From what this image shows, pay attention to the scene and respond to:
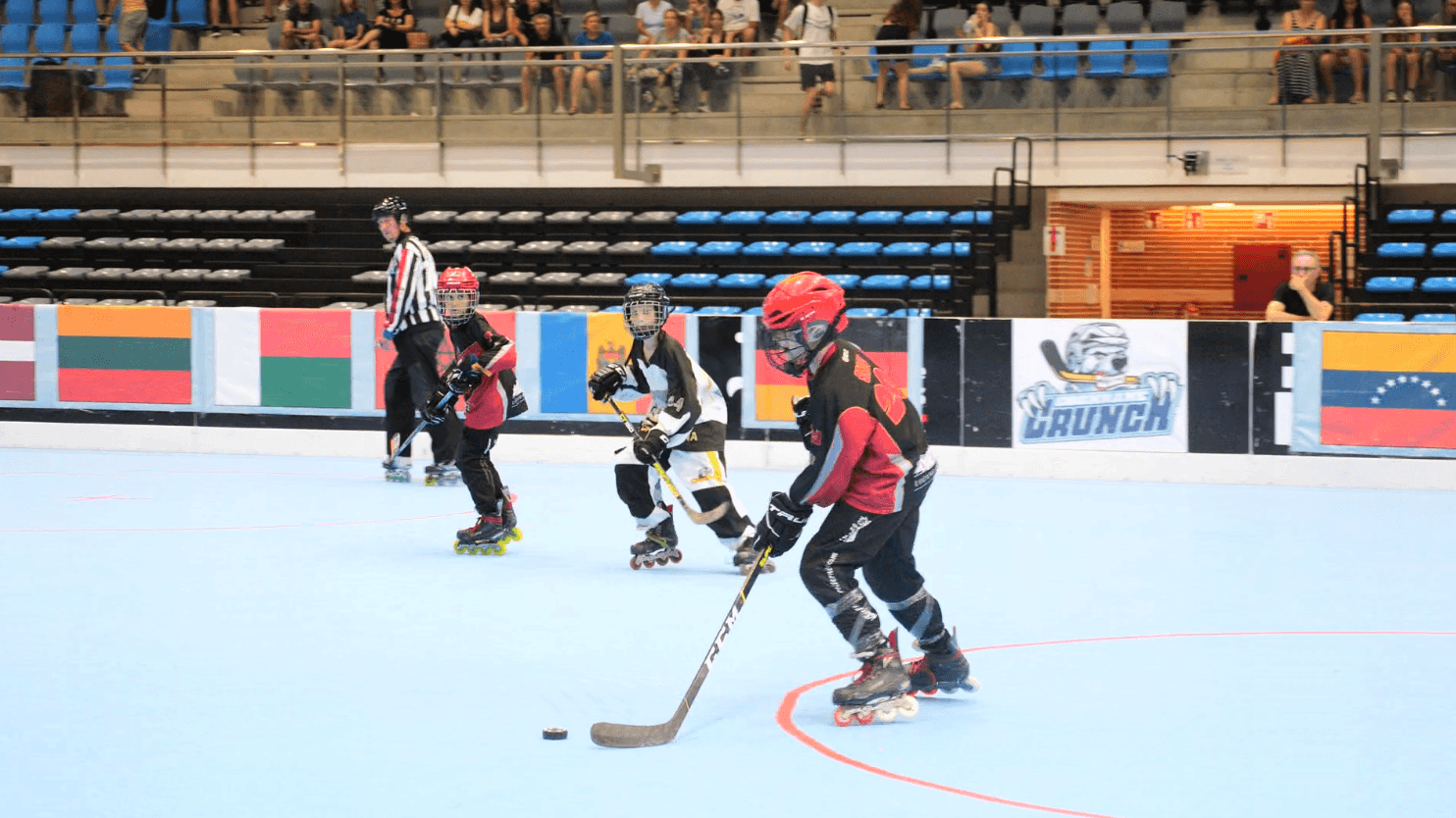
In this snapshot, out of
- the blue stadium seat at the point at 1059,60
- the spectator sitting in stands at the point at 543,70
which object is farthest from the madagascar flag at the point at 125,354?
the blue stadium seat at the point at 1059,60

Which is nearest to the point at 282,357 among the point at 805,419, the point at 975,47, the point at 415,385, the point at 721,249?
the point at 415,385

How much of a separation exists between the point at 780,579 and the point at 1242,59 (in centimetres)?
1017

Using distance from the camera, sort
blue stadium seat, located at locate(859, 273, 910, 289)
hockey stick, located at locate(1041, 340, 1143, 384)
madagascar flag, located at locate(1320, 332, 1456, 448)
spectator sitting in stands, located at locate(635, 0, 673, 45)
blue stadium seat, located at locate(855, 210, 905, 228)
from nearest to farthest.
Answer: madagascar flag, located at locate(1320, 332, 1456, 448) → hockey stick, located at locate(1041, 340, 1143, 384) → blue stadium seat, located at locate(859, 273, 910, 289) → blue stadium seat, located at locate(855, 210, 905, 228) → spectator sitting in stands, located at locate(635, 0, 673, 45)

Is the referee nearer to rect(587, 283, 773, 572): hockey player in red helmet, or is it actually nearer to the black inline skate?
rect(587, 283, 773, 572): hockey player in red helmet

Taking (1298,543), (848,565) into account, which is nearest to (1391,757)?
(848,565)

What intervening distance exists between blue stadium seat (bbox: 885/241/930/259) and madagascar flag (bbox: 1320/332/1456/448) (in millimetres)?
5710

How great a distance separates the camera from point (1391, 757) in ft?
16.1

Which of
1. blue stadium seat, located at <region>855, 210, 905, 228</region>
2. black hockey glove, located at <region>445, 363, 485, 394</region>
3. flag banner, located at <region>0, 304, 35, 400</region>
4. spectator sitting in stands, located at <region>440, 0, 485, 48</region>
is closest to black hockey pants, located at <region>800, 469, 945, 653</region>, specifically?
black hockey glove, located at <region>445, 363, 485, 394</region>

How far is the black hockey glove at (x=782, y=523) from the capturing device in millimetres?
5352

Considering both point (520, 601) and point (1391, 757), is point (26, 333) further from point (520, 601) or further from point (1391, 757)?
point (1391, 757)

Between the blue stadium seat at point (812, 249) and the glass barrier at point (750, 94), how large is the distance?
120cm

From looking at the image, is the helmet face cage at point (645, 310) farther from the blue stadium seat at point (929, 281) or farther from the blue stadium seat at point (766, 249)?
the blue stadium seat at point (766, 249)

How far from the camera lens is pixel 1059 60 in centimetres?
1647

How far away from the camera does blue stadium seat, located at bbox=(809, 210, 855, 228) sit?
1808cm
